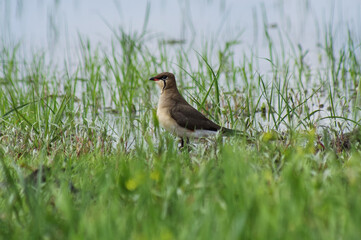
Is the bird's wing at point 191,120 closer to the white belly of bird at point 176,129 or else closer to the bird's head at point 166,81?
the white belly of bird at point 176,129

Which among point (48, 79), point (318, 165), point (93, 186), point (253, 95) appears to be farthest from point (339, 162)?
point (48, 79)

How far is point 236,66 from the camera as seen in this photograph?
22.9 ft

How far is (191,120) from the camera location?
522 cm

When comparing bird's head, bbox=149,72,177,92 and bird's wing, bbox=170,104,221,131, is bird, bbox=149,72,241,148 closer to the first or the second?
bird's wing, bbox=170,104,221,131

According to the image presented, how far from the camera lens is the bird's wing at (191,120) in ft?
17.1

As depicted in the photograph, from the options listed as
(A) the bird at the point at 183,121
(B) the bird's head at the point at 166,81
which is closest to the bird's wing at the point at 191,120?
(A) the bird at the point at 183,121

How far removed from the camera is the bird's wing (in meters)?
5.22

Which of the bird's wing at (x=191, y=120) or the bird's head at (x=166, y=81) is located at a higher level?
the bird's head at (x=166, y=81)

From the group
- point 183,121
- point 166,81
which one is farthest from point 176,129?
point 166,81

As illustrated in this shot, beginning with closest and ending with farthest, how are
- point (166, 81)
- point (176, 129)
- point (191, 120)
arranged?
point (191, 120)
point (176, 129)
point (166, 81)

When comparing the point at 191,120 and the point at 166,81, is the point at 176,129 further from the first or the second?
the point at 166,81

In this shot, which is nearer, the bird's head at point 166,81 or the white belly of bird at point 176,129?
the white belly of bird at point 176,129

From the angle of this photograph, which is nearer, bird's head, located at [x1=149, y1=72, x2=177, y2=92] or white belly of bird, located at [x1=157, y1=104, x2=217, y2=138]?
white belly of bird, located at [x1=157, y1=104, x2=217, y2=138]

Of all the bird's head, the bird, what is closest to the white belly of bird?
the bird
